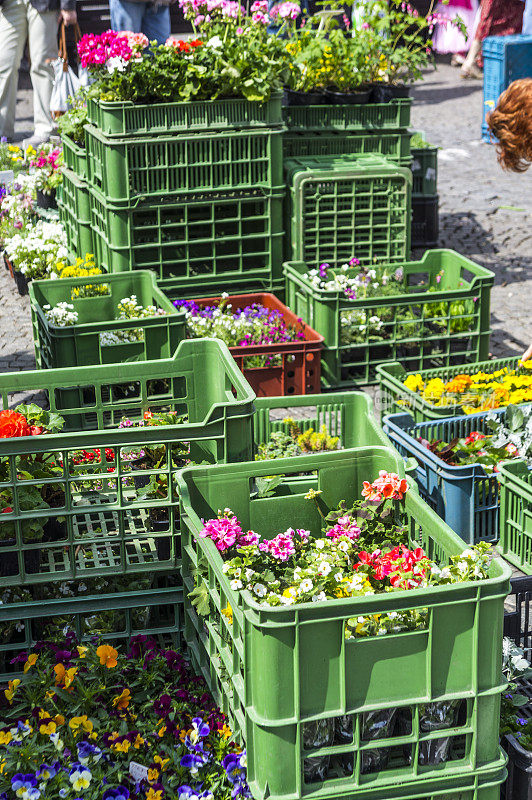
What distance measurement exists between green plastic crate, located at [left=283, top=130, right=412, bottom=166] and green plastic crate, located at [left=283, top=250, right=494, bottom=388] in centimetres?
99

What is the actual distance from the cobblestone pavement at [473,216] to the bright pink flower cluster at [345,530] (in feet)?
14.1

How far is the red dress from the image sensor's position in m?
19.0

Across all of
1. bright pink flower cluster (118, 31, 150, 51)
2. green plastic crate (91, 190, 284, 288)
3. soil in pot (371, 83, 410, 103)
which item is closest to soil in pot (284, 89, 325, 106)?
soil in pot (371, 83, 410, 103)

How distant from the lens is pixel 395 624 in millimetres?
3021

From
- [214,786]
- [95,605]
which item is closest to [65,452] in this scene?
[95,605]

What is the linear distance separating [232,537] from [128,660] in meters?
0.73

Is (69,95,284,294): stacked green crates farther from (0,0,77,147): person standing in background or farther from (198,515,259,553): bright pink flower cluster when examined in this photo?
(0,0,77,147): person standing in background

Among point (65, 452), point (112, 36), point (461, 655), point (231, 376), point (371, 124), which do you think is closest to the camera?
point (461, 655)

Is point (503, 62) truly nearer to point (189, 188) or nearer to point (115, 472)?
point (189, 188)

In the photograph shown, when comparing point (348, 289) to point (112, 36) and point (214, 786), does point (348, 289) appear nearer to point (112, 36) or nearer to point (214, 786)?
point (112, 36)

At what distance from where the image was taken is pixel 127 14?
12023mm

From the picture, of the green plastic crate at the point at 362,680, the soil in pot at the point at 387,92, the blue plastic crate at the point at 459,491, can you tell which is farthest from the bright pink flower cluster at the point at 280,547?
the soil in pot at the point at 387,92

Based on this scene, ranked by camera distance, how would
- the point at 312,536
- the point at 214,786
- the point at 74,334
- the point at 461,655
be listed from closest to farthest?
the point at 461,655 < the point at 214,786 < the point at 312,536 < the point at 74,334

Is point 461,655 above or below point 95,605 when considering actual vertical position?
above
